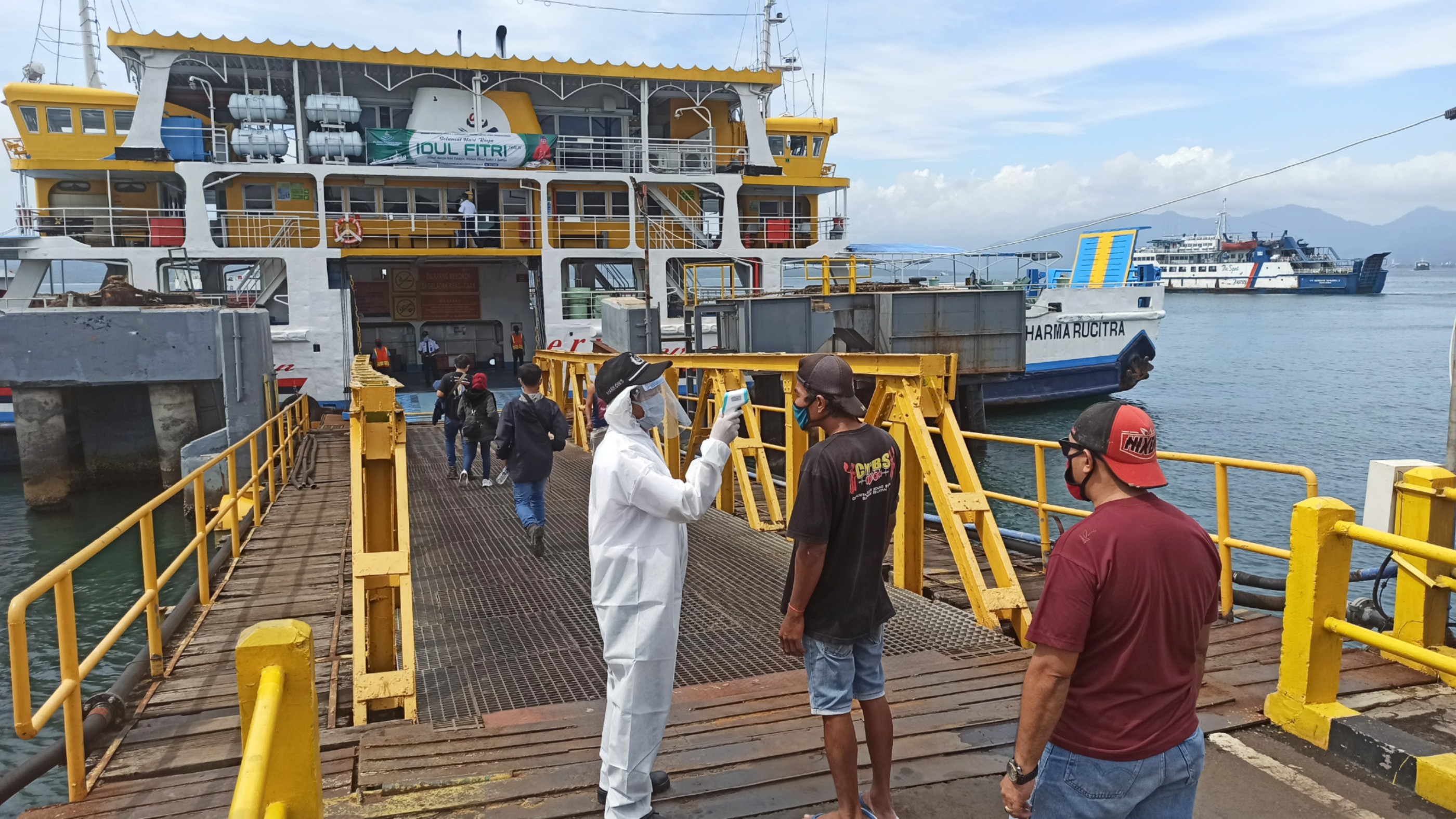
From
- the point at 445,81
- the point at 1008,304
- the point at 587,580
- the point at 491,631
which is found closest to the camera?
the point at 491,631

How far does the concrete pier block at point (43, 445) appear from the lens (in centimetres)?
1480

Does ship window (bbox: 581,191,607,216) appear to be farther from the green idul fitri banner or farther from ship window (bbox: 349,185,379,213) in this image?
ship window (bbox: 349,185,379,213)

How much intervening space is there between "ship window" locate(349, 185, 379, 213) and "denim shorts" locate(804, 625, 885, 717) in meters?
22.6

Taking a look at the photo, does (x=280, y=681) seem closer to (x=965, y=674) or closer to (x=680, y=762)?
(x=680, y=762)

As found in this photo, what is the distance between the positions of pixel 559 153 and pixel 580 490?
15.0 m

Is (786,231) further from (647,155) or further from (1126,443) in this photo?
(1126,443)

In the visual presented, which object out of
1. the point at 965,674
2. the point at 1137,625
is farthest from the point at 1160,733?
the point at 965,674

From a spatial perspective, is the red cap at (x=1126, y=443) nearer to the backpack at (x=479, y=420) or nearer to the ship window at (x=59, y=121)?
the backpack at (x=479, y=420)

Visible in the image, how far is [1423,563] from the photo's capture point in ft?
15.9

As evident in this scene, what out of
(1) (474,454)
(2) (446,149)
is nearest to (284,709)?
(1) (474,454)

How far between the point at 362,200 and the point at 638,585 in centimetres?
2277

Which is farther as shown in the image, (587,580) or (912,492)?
(587,580)

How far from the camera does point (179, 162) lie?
20.0 meters

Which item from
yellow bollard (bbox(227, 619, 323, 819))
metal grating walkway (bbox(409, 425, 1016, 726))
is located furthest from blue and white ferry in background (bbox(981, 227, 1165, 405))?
yellow bollard (bbox(227, 619, 323, 819))
